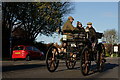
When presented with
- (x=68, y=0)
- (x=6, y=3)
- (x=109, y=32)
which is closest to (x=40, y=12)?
(x=6, y=3)

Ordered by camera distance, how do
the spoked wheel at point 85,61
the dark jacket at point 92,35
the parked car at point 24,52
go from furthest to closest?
1. the parked car at point 24,52
2. the dark jacket at point 92,35
3. the spoked wheel at point 85,61

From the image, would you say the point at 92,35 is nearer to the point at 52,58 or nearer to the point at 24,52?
the point at 52,58

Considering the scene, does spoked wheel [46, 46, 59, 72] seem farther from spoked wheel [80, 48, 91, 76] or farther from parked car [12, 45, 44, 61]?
parked car [12, 45, 44, 61]

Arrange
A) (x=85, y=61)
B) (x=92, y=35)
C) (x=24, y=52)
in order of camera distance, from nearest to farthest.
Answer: (x=85, y=61), (x=92, y=35), (x=24, y=52)

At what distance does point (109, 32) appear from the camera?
8394 centimetres

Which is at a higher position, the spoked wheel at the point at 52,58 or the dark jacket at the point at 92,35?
the dark jacket at the point at 92,35

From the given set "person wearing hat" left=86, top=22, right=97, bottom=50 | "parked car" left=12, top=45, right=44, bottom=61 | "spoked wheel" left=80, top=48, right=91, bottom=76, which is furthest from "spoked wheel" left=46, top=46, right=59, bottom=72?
"parked car" left=12, top=45, right=44, bottom=61

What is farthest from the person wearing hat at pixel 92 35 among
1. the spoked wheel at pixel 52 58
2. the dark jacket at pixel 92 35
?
the spoked wheel at pixel 52 58

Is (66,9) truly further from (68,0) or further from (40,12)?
(40,12)

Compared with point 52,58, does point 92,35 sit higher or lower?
higher

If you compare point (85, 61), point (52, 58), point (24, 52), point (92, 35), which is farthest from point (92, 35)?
point (24, 52)

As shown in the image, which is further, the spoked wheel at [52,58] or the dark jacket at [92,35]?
the dark jacket at [92,35]

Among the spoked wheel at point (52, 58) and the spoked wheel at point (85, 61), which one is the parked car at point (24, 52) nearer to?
the spoked wheel at point (52, 58)

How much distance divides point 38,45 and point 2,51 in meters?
8.82
